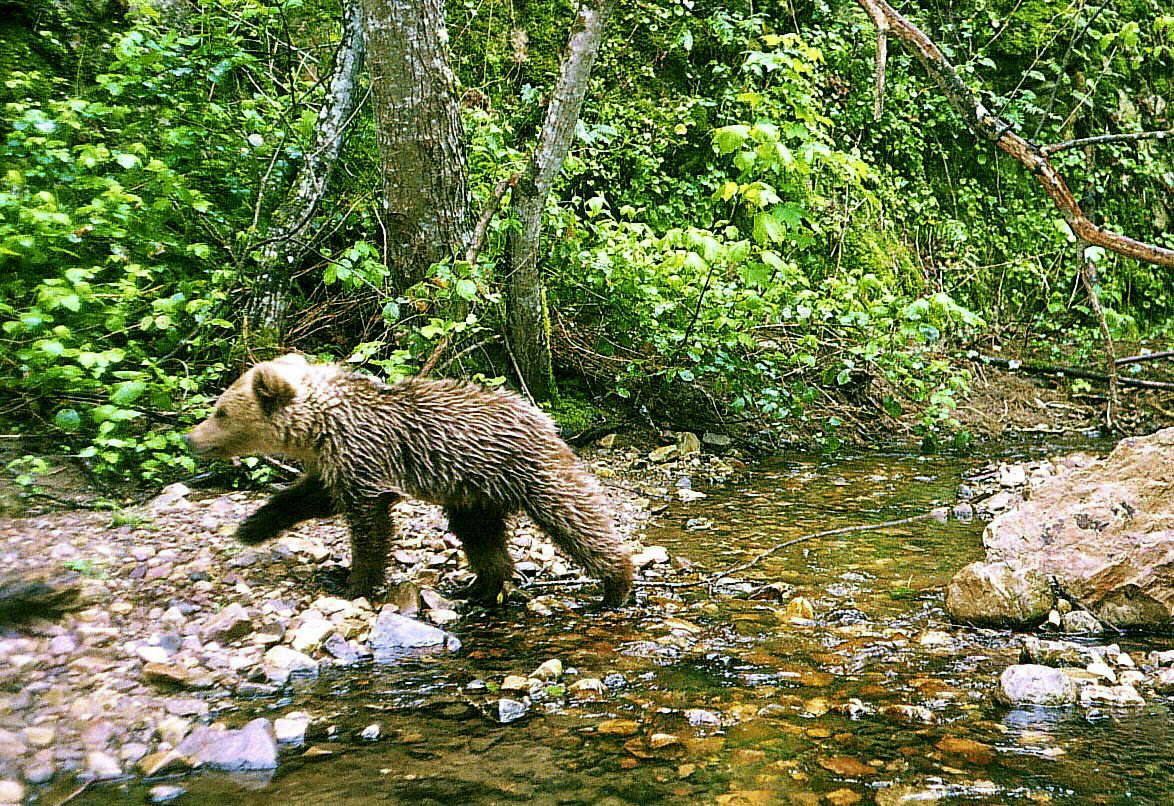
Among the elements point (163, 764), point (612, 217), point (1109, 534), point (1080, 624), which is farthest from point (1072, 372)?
point (163, 764)

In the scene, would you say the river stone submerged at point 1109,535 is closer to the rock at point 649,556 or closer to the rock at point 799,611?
the rock at point 799,611

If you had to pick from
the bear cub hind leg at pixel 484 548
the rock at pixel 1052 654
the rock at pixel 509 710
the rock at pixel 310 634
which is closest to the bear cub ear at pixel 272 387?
the bear cub hind leg at pixel 484 548

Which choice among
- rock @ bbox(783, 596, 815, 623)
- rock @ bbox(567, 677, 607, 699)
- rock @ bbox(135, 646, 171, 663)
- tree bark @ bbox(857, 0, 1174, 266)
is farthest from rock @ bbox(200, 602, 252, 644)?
tree bark @ bbox(857, 0, 1174, 266)

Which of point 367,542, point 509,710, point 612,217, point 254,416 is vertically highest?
point 612,217

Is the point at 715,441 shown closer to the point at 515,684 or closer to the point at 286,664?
the point at 515,684

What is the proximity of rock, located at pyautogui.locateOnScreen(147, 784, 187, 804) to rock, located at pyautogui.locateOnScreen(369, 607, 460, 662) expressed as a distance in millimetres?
1225

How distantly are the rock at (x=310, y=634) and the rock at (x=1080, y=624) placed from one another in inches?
136

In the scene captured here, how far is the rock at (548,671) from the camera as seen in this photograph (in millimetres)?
3814

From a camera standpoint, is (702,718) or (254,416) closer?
(702,718)

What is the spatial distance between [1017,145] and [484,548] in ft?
10.9

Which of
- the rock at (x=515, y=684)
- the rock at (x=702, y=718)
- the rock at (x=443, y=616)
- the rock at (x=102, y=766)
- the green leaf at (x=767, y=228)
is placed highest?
the green leaf at (x=767, y=228)

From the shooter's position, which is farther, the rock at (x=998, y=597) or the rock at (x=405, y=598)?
the rock at (x=405, y=598)

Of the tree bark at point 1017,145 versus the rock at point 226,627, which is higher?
the tree bark at point 1017,145

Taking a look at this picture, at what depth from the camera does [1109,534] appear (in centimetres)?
470
